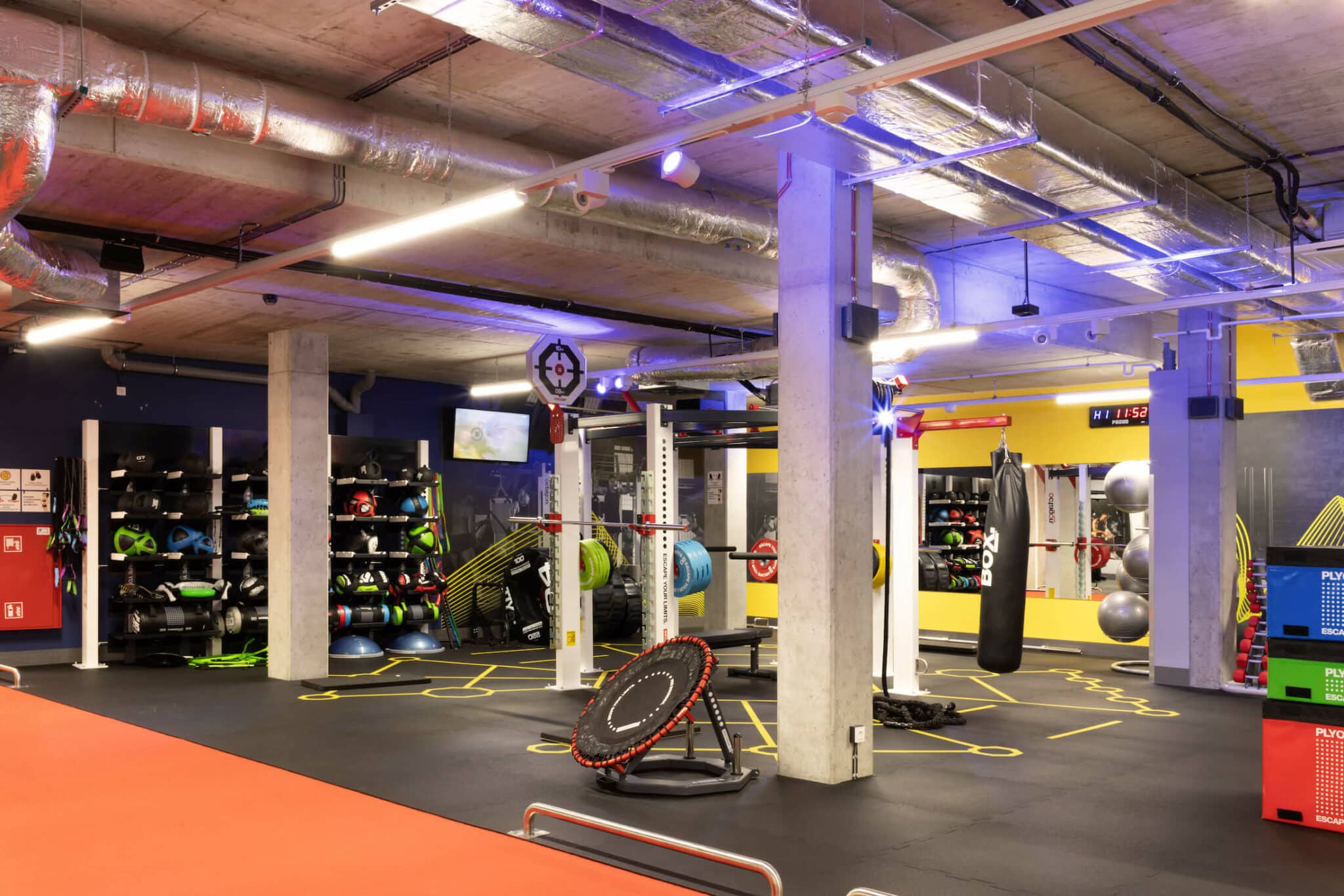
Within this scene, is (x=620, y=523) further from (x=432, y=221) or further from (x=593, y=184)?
(x=593, y=184)

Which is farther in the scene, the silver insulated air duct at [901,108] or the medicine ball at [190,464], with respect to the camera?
the medicine ball at [190,464]

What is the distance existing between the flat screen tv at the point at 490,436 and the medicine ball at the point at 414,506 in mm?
1621

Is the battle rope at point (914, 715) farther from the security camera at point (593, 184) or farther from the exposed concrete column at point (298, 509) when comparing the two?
the exposed concrete column at point (298, 509)

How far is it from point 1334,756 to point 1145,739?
2314 mm

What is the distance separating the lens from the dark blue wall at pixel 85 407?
1198cm

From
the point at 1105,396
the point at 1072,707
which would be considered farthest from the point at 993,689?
the point at 1105,396

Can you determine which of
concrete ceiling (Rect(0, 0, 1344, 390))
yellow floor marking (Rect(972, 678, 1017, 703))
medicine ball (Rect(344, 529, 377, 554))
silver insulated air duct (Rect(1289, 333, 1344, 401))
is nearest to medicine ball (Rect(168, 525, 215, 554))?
medicine ball (Rect(344, 529, 377, 554))

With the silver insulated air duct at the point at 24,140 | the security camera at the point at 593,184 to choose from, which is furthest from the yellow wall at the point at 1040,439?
the silver insulated air duct at the point at 24,140

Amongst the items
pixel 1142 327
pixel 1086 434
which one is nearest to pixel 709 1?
pixel 1142 327

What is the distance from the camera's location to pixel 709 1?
13.7 feet

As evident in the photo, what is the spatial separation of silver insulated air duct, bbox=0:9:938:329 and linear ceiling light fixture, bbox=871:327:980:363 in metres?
1.96

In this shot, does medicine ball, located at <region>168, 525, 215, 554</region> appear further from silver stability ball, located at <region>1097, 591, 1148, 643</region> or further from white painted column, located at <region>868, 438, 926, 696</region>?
silver stability ball, located at <region>1097, 591, 1148, 643</region>

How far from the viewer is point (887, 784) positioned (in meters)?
6.32

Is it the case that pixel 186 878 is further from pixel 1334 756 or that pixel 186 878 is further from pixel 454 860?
pixel 1334 756
